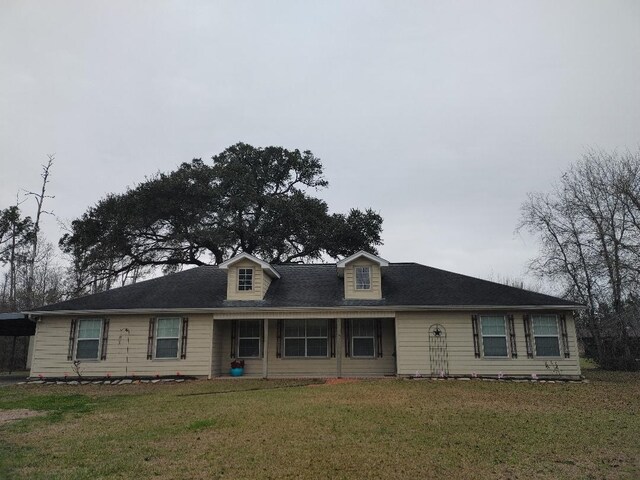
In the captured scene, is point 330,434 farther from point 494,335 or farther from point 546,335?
point 546,335

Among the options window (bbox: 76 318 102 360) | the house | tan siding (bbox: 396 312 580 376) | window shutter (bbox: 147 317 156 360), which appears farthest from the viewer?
window (bbox: 76 318 102 360)

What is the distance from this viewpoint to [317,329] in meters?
18.2

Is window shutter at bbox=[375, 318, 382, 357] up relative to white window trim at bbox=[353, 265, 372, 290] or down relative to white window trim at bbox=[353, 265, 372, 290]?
down

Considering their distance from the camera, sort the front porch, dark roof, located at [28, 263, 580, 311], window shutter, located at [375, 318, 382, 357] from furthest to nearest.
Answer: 1. window shutter, located at [375, 318, 382, 357]
2. the front porch
3. dark roof, located at [28, 263, 580, 311]

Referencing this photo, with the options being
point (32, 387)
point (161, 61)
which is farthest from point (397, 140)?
→ point (32, 387)

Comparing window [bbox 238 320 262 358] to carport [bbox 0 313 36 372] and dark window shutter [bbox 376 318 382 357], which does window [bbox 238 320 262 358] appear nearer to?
dark window shutter [bbox 376 318 382 357]

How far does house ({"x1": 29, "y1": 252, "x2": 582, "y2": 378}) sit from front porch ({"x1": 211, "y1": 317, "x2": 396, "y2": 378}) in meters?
0.04

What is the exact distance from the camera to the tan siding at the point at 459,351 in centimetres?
1612

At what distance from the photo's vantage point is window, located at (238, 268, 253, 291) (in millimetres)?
18156

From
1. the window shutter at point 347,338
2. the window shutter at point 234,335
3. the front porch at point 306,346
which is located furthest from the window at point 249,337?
the window shutter at point 347,338

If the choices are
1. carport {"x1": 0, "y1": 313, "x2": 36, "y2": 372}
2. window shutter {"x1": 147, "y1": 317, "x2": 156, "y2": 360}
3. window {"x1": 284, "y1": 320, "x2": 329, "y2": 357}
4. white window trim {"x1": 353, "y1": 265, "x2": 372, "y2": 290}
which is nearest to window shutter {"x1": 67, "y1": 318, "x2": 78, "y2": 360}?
carport {"x1": 0, "y1": 313, "x2": 36, "y2": 372}

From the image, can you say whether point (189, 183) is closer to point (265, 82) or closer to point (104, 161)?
point (104, 161)

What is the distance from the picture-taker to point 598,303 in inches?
885

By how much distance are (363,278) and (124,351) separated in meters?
9.35
